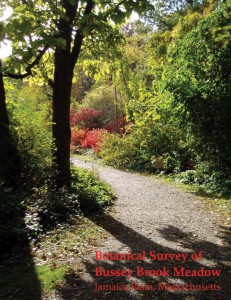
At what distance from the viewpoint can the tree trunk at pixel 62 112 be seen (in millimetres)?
7133

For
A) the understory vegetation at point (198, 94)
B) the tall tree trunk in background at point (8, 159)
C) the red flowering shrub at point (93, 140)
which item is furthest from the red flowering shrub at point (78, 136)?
the tall tree trunk in background at point (8, 159)

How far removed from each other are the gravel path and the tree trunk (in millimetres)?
1704

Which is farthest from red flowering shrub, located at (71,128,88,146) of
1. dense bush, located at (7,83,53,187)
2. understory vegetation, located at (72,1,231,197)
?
dense bush, located at (7,83,53,187)

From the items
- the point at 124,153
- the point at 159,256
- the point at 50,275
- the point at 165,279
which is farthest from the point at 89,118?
the point at 165,279

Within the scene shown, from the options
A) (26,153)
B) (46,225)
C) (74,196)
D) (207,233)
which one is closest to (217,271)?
(207,233)

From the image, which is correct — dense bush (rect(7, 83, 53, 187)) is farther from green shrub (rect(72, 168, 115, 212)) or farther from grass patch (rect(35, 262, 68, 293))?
grass patch (rect(35, 262, 68, 293))

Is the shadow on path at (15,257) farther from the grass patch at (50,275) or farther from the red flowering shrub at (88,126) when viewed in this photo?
the red flowering shrub at (88,126)

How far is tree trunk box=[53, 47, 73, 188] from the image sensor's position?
23.4 ft

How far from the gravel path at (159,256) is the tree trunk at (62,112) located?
1.70 metres

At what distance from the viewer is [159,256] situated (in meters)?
4.73

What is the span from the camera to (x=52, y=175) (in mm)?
7371

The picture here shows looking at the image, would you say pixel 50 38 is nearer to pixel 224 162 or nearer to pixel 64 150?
pixel 64 150

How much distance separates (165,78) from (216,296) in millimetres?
6580

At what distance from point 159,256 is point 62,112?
14.1ft
